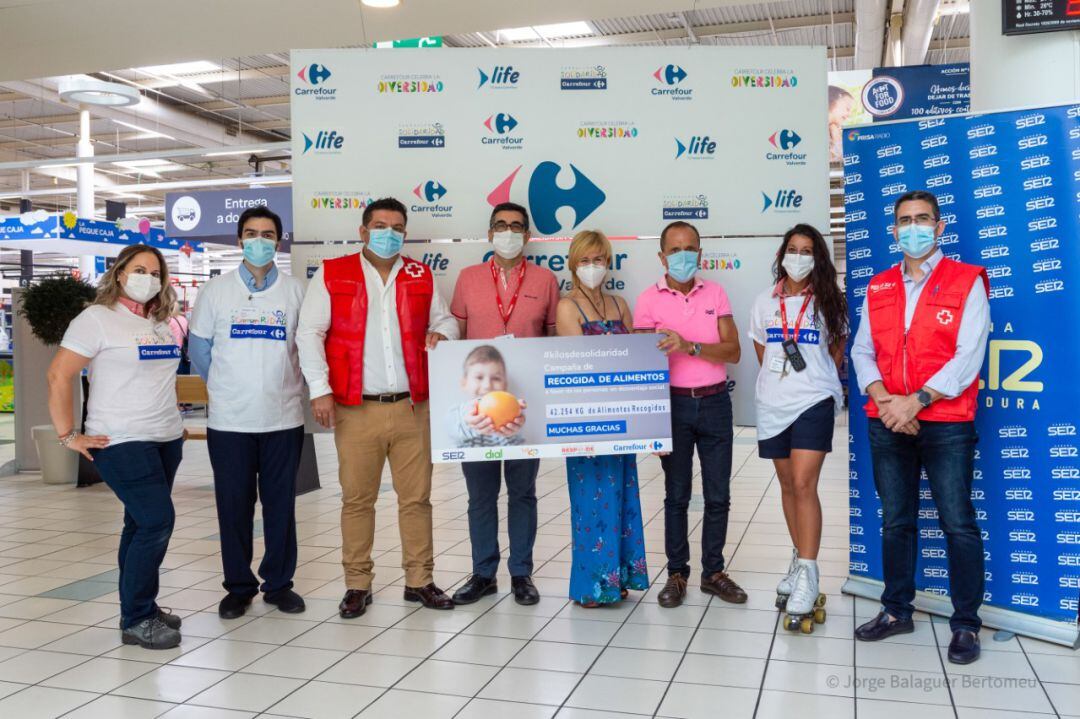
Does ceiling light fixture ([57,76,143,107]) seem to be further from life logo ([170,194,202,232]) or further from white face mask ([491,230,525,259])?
white face mask ([491,230,525,259])

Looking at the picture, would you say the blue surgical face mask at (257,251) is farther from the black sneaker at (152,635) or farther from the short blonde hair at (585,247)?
the black sneaker at (152,635)

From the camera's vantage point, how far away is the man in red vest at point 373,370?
13.0 ft

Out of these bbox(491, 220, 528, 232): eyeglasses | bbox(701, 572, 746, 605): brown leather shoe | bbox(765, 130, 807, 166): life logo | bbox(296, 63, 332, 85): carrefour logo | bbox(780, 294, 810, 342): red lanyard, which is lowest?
bbox(701, 572, 746, 605): brown leather shoe

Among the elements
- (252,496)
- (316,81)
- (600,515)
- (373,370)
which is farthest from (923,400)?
(316,81)

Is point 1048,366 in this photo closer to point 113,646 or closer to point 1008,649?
point 1008,649

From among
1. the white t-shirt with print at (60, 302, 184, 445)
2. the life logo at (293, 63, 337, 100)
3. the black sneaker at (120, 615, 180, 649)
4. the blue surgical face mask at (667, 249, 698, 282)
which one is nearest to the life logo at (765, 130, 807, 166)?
the blue surgical face mask at (667, 249, 698, 282)

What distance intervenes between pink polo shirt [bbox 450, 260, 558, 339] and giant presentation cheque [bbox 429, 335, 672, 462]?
0.96 feet

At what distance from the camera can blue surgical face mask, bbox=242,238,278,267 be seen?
3.96 metres

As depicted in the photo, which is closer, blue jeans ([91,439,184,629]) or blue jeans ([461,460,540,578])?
blue jeans ([91,439,184,629])

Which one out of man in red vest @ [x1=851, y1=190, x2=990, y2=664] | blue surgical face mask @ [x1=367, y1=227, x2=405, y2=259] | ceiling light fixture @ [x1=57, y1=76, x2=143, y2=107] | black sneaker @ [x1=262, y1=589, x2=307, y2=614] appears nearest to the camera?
man in red vest @ [x1=851, y1=190, x2=990, y2=664]

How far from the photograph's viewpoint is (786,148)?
4.69 meters

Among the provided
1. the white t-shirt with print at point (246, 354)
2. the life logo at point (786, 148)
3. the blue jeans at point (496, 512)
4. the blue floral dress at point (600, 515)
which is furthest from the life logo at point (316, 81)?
the life logo at point (786, 148)

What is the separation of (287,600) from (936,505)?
2.72 metres

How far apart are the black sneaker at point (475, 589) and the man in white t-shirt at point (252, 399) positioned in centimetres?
71
